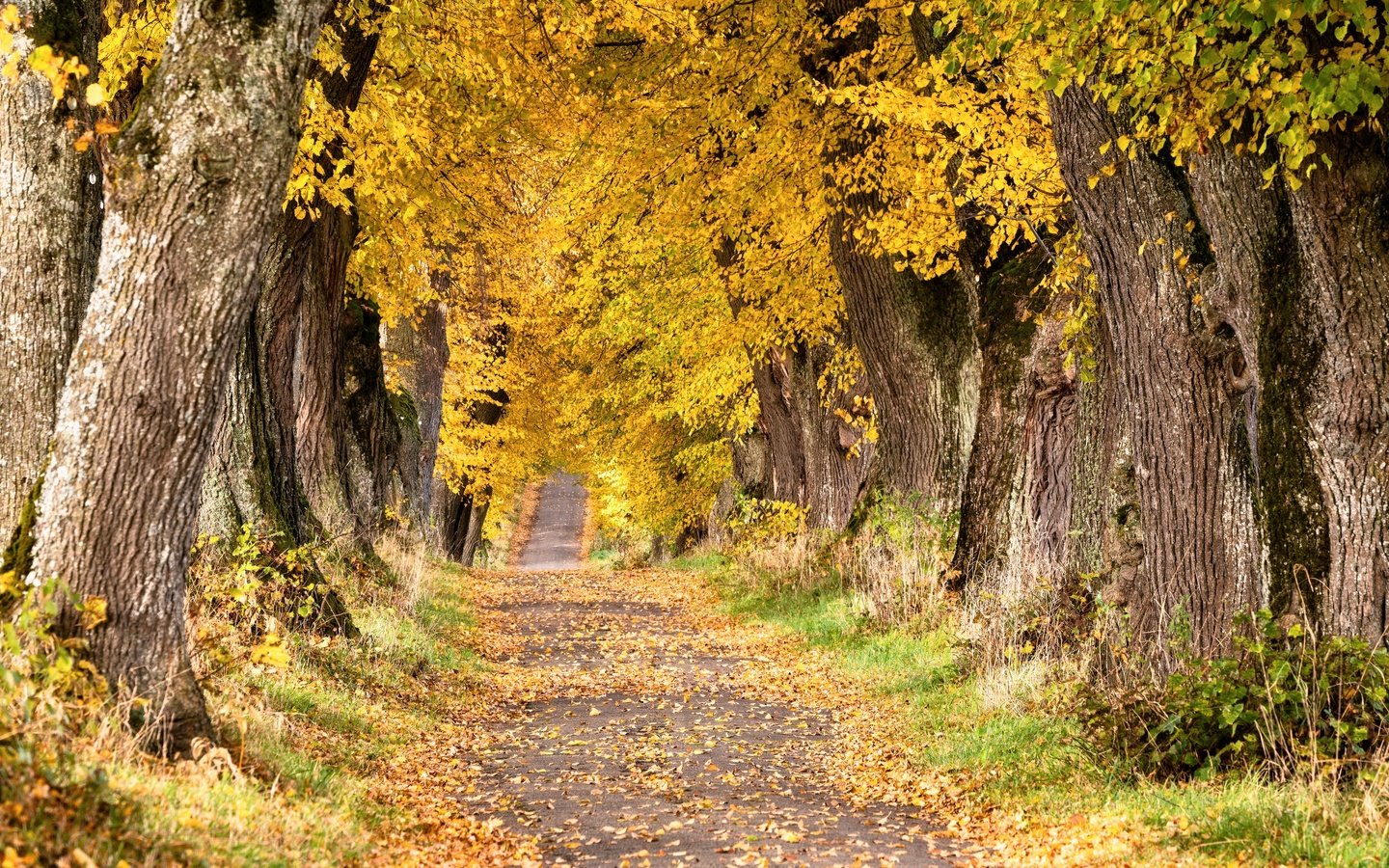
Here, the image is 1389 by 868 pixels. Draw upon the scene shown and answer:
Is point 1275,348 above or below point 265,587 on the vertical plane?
above

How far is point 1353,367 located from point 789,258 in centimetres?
976

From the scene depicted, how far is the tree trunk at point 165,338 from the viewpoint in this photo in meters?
5.25

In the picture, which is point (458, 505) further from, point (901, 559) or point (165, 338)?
point (165, 338)

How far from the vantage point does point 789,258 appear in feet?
50.6

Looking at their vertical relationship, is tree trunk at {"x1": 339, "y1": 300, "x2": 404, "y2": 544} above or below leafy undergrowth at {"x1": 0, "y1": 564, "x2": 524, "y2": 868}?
above

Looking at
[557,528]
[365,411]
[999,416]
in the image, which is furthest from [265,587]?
[557,528]


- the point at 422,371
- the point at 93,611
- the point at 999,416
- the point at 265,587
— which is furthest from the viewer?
the point at 422,371

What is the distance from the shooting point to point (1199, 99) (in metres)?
6.18

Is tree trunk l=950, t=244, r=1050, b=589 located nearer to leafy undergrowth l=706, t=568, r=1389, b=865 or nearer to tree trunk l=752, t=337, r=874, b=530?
leafy undergrowth l=706, t=568, r=1389, b=865

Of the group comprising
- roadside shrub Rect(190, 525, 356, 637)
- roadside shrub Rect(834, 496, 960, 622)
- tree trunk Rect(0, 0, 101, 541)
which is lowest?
roadside shrub Rect(190, 525, 356, 637)

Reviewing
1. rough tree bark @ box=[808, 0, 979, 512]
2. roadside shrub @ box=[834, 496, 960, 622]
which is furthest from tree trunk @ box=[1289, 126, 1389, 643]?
rough tree bark @ box=[808, 0, 979, 512]

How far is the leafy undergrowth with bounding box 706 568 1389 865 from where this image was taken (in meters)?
5.05

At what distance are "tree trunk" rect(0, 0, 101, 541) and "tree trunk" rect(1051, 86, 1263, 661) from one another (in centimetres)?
554

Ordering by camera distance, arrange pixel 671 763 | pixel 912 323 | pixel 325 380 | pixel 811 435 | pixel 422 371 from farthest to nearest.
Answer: pixel 422 371 → pixel 811 435 → pixel 325 380 → pixel 912 323 → pixel 671 763
